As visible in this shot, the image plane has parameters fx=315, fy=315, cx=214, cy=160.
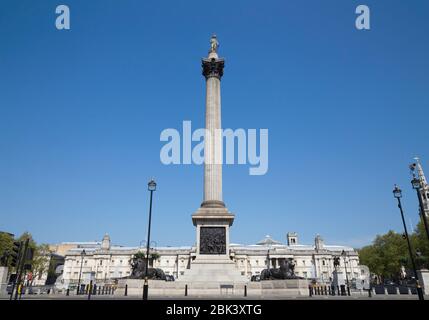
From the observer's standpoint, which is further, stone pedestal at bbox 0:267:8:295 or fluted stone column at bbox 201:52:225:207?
fluted stone column at bbox 201:52:225:207

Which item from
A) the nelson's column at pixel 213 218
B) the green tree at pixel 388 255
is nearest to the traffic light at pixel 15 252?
the nelson's column at pixel 213 218

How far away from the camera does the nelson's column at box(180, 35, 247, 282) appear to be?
2947 centimetres

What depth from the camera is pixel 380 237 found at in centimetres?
8544

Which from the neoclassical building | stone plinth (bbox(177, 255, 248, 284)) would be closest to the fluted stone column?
stone plinth (bbox(177, 255, 248, 284))

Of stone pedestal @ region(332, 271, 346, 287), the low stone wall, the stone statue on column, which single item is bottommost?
the low stone wall

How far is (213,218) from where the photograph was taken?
31.4m

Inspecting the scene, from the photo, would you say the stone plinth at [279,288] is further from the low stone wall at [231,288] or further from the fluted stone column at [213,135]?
the fluted stone column at [213,135]

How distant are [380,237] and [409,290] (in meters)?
58.7

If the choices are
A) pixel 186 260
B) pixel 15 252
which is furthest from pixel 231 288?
pixel 186 260

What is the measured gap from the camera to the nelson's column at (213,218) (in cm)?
2947

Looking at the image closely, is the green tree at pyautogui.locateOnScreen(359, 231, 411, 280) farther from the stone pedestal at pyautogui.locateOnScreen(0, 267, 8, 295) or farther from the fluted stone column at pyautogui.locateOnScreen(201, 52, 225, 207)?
the stone pedestal at pyautogui.locateOnScreen(0, 267, 8, 295)

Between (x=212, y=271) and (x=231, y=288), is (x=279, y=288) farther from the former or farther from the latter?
(x=212, y=271)
